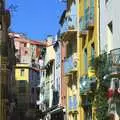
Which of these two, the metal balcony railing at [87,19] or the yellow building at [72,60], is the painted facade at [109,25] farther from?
the yellow building at [72,60]

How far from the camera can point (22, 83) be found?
114312mm

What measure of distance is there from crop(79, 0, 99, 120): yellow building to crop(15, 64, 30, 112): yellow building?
7045 cm

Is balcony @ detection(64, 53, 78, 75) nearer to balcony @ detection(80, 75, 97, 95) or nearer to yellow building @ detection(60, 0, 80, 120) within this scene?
yellow building @ detection(60, 0, 80, 120)

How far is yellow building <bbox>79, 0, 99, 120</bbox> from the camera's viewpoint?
1400 inches

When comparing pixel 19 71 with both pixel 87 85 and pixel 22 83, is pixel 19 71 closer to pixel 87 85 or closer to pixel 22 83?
pixel 22 83

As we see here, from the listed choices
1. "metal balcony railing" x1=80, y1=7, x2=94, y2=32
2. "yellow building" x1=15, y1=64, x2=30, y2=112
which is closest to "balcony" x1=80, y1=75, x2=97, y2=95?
"metal balcony railing" x1=80, y1=7, x2=94, y2=32

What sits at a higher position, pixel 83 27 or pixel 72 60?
pixel 83 27

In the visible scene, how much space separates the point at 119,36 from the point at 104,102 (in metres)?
3.58

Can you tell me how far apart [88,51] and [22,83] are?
7591 cm

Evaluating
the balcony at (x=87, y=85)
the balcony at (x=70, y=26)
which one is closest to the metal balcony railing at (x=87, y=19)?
the balcony at (x=87, y=85)

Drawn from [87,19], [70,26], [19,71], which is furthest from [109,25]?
[19,71]

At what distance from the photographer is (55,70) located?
2768 inches

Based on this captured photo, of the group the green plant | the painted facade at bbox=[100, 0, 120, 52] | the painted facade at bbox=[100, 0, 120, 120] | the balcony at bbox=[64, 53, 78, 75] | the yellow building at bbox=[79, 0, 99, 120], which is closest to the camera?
the painted facade at bbox=[100, 0, 120, 120]

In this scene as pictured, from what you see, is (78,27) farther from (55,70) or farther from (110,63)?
(55,70)
